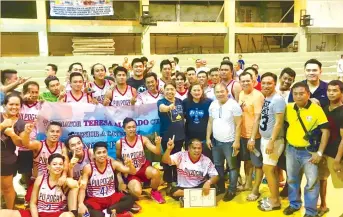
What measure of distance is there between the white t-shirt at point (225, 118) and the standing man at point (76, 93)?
5.48 feet

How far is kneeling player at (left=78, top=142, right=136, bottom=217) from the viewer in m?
4.16

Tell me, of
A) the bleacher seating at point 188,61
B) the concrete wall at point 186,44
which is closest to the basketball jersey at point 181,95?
the bleacher seating at point 188,61

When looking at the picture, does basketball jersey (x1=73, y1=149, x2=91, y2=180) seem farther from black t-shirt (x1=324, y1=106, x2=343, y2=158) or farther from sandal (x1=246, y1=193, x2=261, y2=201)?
black t-shirt (x1=324, y1=106, x2=343, y2=158)

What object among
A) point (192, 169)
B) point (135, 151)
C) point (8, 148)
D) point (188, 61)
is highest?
point (188, 61)

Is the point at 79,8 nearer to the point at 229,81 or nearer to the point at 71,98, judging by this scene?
the point at 71,98

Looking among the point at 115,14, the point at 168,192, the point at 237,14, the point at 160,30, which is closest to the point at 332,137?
the point at 168,192

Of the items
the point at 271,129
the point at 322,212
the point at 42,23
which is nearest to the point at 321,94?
the point at 271,129

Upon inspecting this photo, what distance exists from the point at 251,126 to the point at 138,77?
Answer: 187 cm

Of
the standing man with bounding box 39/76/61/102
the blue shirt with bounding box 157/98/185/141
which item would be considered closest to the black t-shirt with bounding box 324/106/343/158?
the blue shirt with bounding box 157/98/185/141

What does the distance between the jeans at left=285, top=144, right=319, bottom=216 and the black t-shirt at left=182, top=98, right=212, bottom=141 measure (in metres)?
1.18

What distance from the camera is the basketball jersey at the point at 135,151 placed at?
4637 millimetres

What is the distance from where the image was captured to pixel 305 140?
3854mm

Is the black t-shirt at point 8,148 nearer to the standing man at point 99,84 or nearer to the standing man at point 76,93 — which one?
the standing man at point 76,93

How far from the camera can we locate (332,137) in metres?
3.84
